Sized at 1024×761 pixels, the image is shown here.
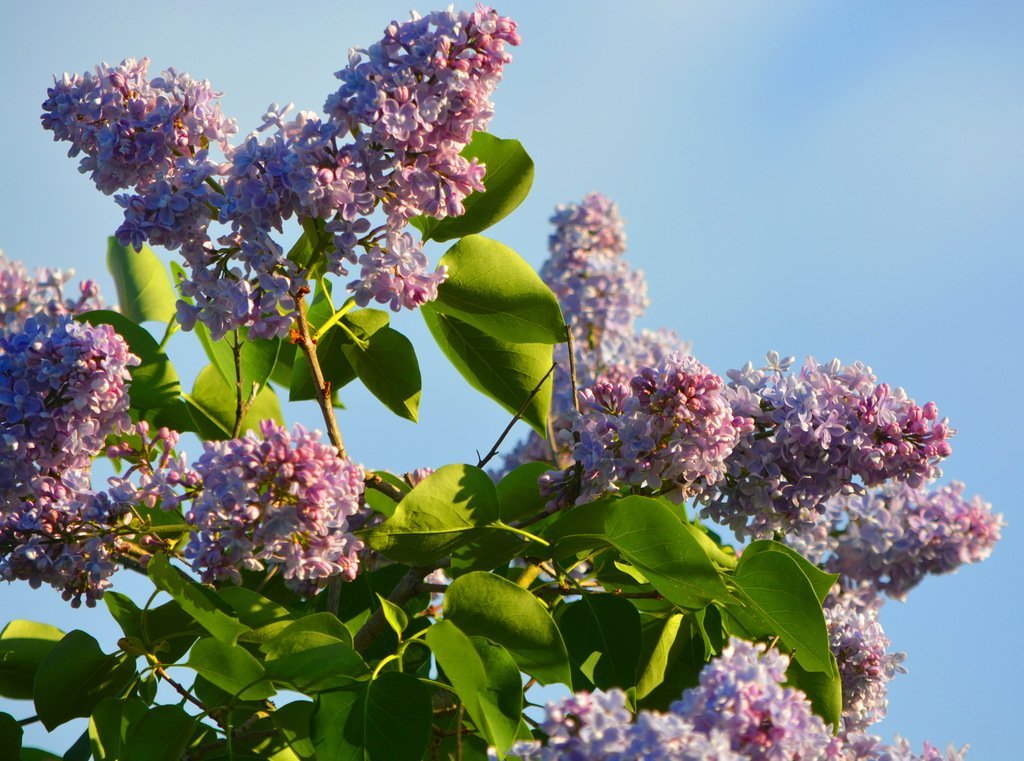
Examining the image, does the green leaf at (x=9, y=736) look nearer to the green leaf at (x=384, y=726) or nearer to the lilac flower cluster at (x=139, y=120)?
the green leaf at (x=384, y=726)

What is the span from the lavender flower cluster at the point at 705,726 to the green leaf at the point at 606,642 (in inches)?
20.5

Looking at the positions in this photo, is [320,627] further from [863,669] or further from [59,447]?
[863,669]

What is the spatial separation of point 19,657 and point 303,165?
1138mm

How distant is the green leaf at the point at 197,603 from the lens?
149 centimetres

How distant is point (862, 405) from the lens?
69.5 inches

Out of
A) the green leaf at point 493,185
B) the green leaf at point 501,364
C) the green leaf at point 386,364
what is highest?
the green leaf at point 493,185

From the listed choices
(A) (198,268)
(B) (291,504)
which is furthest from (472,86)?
(B) (291,504)

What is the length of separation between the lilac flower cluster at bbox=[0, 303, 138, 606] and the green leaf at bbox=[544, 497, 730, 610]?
72 centimetres

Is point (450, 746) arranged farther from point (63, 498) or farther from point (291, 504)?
point (63, 498)

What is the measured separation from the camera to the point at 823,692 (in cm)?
167

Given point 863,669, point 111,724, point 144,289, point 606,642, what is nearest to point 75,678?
point 111,724

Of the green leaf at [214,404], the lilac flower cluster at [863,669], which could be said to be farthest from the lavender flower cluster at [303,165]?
the lilac flower cluster at [863,669]

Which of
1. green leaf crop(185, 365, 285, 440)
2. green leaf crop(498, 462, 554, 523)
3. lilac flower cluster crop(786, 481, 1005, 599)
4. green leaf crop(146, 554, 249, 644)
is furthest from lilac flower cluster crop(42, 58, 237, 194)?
lilac flower cluster crop(786, 481, 1005, 599)

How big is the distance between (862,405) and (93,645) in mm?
1261
